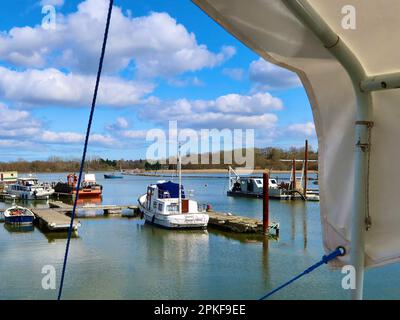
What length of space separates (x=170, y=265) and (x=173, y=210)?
10242mm

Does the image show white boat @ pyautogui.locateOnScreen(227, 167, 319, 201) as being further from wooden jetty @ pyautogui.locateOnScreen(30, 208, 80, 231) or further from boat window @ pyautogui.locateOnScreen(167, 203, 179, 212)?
wooden jetty @ pyautogui.locateOnScreen(30, 208, 80, 231)

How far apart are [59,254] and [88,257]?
2101mm

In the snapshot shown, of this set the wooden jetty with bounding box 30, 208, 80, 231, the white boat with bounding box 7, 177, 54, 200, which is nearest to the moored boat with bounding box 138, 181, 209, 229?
the wooden jetty with bounding box 30, 208, 80, 231

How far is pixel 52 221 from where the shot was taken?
95.4 feet

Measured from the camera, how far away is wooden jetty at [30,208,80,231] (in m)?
28.4

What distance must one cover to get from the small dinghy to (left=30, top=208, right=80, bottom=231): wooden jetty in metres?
0.67

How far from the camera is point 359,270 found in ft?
7.41

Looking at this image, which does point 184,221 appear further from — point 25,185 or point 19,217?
point 25,185

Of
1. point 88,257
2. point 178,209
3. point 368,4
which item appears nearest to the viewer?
point 368,4

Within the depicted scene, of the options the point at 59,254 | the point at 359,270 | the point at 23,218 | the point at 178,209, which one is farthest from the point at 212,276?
the point at 23,218

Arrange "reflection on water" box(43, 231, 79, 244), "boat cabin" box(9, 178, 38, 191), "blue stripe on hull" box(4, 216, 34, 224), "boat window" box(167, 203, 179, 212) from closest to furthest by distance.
A: 1. "reflection on water" box(43, 231, 79, 244)
2. "boat window" box(167, 203, 179, 212)
3. "blue stripe on hull" box(4, 216, 34, 224)
4. "boat cabin" box(9, 178, 38, 191)

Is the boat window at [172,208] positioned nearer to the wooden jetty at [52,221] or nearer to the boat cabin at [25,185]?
the wooden jetty at [52,221]
